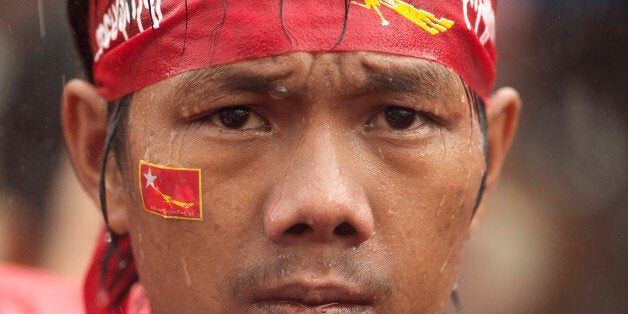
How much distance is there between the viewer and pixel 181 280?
2.38 metres

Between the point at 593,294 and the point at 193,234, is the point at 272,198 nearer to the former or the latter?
the point at 193,234

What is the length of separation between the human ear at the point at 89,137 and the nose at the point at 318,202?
0.60 metres

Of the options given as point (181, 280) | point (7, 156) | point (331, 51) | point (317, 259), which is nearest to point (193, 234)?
point (181, 280)

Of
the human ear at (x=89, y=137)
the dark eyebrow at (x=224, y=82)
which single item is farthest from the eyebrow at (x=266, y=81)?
the human ear at (x=89, y=137)

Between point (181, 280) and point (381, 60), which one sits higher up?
point (381, 60)

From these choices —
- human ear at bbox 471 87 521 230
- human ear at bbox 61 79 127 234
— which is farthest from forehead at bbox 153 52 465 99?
human ear at bbox 471 87 521 230

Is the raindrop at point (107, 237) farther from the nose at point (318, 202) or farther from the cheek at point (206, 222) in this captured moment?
the nose at point (318, 202)

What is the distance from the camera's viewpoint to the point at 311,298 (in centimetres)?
221

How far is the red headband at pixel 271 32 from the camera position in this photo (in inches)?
88.7

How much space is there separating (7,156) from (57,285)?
3.02 ft

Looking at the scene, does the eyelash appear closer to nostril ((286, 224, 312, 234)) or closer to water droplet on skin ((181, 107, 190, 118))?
water droplet on skin ((181, 107, 190, 118))

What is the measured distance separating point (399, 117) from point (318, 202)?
1.16 feet

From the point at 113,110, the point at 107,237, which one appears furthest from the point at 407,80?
the point at 107,237

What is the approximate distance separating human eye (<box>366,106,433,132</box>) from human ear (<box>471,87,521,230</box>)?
482mm
